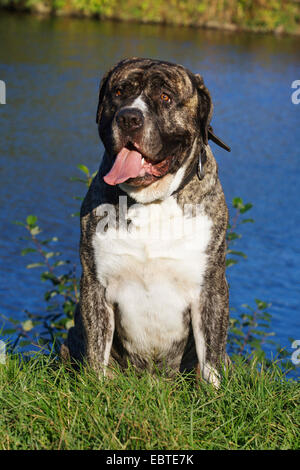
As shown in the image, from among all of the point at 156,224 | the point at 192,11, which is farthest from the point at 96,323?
the point at 192,11

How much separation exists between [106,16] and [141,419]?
2760 centimetres

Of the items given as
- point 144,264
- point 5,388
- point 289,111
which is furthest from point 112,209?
point 289,111

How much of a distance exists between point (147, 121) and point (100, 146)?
26.7ft

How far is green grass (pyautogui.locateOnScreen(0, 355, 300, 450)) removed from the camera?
2881 mm

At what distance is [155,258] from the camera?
3.65m

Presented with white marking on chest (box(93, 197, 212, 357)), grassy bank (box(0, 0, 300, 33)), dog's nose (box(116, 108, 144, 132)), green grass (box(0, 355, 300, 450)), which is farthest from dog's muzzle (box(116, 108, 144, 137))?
grassy bank (box(0, 0, 300, 33))

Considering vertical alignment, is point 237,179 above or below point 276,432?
below

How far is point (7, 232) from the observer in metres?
8.42

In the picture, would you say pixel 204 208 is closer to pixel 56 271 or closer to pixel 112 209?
pixel 112 209

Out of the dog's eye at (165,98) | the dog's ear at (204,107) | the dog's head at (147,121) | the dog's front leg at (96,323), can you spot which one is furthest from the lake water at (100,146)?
A: the dog's eye at (165,98)

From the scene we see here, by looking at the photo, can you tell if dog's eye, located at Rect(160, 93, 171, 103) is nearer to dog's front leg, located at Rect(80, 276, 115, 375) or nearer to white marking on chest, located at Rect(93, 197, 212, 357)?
white marking on chest, located at Rect(93, 197, 212, 357)

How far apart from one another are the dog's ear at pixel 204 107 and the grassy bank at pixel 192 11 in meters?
25.1

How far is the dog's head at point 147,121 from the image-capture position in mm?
3494

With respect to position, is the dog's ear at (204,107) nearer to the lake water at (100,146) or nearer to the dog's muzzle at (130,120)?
the dog's muzzle at (130,120)
